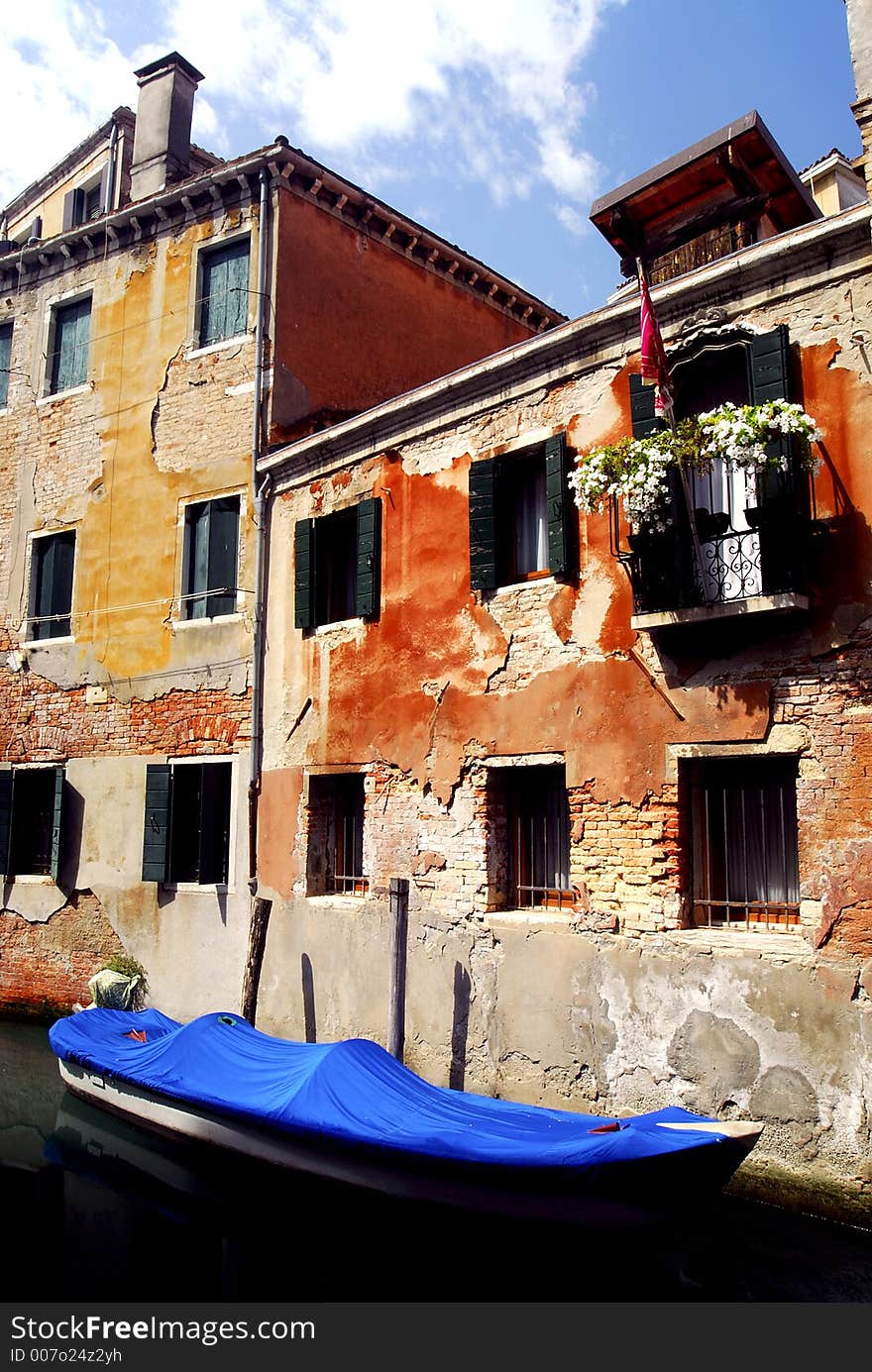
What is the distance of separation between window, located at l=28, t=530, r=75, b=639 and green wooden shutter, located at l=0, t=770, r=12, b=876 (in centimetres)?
180

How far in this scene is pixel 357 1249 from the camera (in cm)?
627

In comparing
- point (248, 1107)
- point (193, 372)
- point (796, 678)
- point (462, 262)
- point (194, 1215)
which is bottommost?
point (194, 1215)

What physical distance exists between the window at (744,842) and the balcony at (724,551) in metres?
1.12

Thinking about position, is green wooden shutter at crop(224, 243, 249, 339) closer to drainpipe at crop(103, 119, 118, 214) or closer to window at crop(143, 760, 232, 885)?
window at crop(143, 760, 232, 885)

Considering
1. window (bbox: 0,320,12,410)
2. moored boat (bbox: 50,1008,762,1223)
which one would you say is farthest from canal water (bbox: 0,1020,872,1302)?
window (bbox: 0,320,12,410)

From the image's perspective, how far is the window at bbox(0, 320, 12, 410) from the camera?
47.2ft

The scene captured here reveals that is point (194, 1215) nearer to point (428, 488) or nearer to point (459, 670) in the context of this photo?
point (459, 670)

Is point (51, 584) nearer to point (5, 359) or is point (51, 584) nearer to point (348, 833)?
point (5, 359)

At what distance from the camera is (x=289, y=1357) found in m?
4.99

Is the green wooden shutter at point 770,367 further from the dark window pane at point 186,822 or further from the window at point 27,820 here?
the window at point 27,820

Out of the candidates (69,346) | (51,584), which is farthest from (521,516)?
(69,346)

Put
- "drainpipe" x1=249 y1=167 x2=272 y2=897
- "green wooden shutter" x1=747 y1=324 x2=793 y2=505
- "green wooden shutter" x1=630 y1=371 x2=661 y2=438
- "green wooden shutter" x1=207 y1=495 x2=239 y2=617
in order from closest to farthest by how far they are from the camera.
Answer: "green wooden shutter" x1=747 y1=324 x2=793 y2=505 < "green wooden shutter" x1=630 y1=371 x2=661 y2=438 < "drainpipe" x1=249 y1=167 x2=272 y2=897 < "green wooden shutter" x1=207 y1=495 x2=239 y2=617

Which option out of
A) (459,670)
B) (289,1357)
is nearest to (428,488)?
(459,670)

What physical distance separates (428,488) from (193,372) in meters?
4.38
